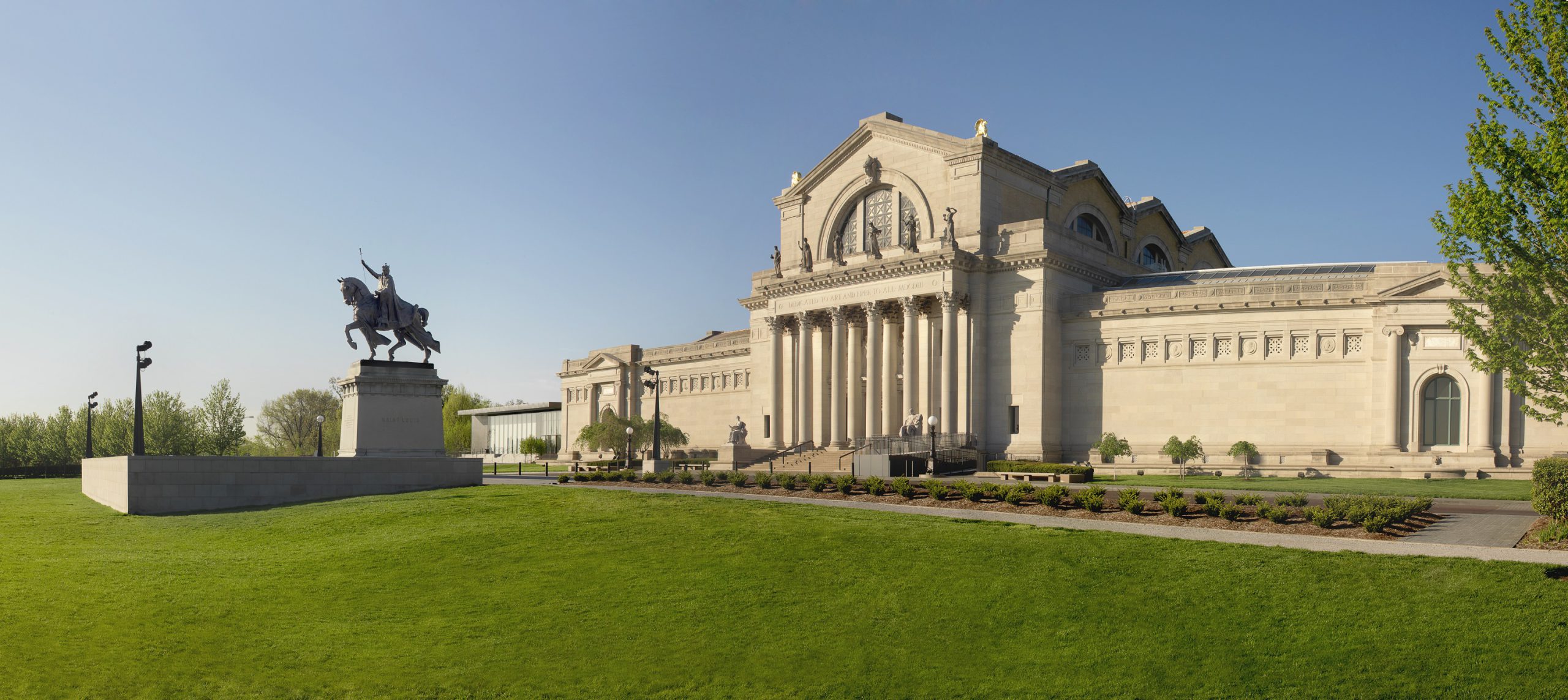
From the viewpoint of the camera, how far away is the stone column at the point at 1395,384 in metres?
52.0

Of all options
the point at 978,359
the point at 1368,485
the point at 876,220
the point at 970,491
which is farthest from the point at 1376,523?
the point at 876,220

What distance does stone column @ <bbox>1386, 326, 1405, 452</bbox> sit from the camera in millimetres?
52000

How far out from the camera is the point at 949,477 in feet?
172

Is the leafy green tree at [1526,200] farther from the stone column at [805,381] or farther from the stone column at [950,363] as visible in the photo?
the stone column at [805,381]

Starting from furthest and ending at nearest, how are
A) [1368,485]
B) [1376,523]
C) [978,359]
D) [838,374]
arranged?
[838,374]
[978,359]
[1368,485]
[1376,523]

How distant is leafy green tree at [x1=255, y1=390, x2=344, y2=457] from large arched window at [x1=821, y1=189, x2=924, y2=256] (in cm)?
9272

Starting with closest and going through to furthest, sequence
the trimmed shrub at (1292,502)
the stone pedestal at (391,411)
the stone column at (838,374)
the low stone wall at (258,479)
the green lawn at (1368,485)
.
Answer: the trimmed shrub at (1292,502) < the low stone wall at (258,479) < the green lawn at (1368,485) < the stone pedestal at (391,411) < the stone column at (838,374)

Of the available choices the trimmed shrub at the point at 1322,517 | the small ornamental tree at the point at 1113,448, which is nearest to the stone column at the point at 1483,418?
the small ornamental tree at the point at 1113,448

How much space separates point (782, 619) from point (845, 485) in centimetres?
1935

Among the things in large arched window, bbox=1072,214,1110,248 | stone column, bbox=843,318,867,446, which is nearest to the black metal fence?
stone column, bbox=843,318,867,446

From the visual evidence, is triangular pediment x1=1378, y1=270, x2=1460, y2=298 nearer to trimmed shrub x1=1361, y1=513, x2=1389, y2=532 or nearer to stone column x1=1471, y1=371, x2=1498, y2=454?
stone column x1=1471, y1=371, x2=1498, y2=454

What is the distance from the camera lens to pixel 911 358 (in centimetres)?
6406

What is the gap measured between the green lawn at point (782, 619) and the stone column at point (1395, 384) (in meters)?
35.6

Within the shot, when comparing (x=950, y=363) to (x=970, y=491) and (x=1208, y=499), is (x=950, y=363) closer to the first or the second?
(x=970, y=491)
